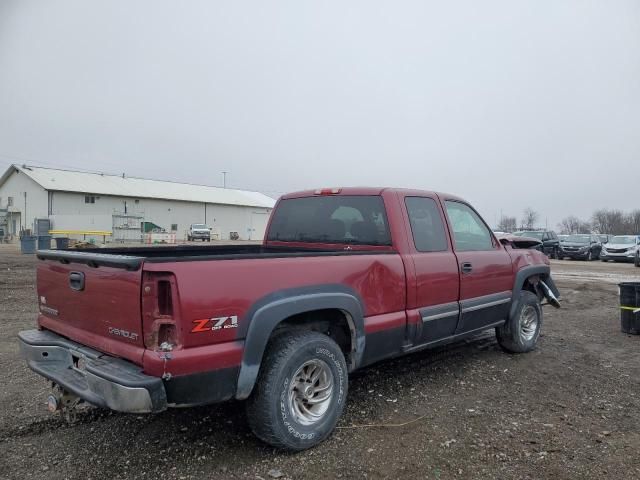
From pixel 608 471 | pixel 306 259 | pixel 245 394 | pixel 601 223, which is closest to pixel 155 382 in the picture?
pixel 245 394

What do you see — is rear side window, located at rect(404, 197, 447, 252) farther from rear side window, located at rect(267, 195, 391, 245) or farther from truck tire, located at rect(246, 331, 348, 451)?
truck tire, located at rect(246, 331, 348, 451)

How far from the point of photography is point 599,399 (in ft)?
14.3

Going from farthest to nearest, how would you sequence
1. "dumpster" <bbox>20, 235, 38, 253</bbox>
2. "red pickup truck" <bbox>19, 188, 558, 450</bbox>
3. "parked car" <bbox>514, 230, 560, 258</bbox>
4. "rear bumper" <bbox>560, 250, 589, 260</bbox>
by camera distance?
"parked car" <bbox>514, 230, 560, 258</bbox>
"rear bumper" <bbox>560, 250, 589, 260</bbox>
"dumpster" <bbox>20, 235, 38, 253</bbox>
"red pickup truck" <bbox>19, 188, 558, 450</bbox>

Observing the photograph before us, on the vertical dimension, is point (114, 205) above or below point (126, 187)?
below

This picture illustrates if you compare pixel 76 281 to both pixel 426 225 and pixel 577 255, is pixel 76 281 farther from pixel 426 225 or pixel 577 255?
pixel 577 255

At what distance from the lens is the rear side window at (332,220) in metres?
4.35

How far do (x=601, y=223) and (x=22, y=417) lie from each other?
308ft

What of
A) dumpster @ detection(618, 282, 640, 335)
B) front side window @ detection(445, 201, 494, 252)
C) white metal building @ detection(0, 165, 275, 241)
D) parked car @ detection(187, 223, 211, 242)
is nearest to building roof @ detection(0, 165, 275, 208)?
white metal building @ detection(0, 165, 275, 241)

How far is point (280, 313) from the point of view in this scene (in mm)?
3072

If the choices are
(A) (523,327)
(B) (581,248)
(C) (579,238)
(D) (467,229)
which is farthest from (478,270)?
(C) (579,238)

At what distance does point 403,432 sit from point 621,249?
25.9m

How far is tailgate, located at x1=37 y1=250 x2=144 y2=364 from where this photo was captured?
9.04 feet

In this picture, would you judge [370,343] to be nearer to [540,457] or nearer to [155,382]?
[540,457]

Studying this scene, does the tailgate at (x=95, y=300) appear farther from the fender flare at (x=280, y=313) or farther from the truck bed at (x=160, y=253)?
the fender flare at (x=280, y=313)
